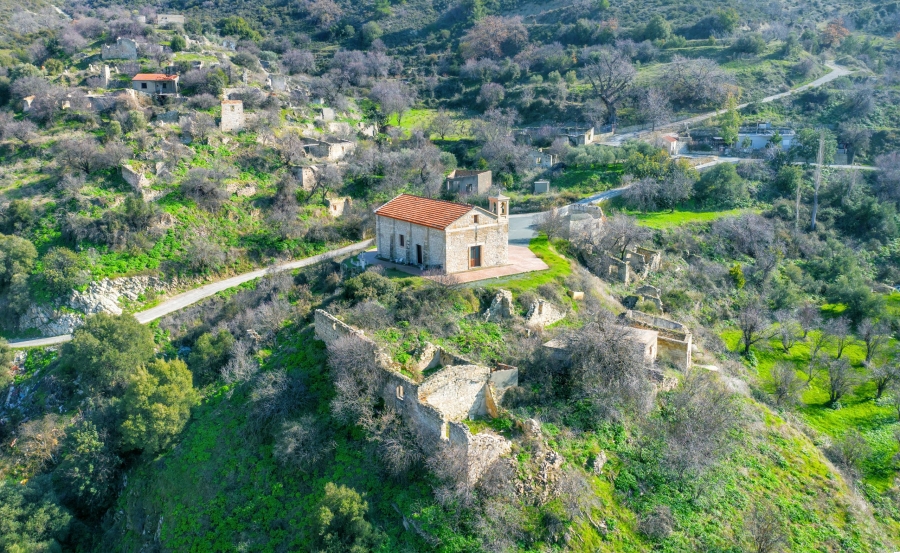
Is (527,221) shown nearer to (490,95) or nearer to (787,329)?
(787,329)

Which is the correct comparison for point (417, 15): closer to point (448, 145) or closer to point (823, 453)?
point (448, 145)

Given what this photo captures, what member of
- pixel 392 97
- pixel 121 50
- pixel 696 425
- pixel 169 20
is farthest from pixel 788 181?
pixel 169 20

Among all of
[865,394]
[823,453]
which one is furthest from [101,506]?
[865,394]

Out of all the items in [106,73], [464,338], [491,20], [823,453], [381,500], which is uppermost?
[491,20]

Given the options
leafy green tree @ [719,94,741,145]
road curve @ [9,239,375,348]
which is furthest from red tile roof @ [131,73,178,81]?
leafy green tree @ [719,94,741,145]

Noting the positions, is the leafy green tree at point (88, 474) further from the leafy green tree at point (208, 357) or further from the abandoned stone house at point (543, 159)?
the abandoned stone house at point (543, 159)

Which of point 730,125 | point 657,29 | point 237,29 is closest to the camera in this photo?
point 730,125
